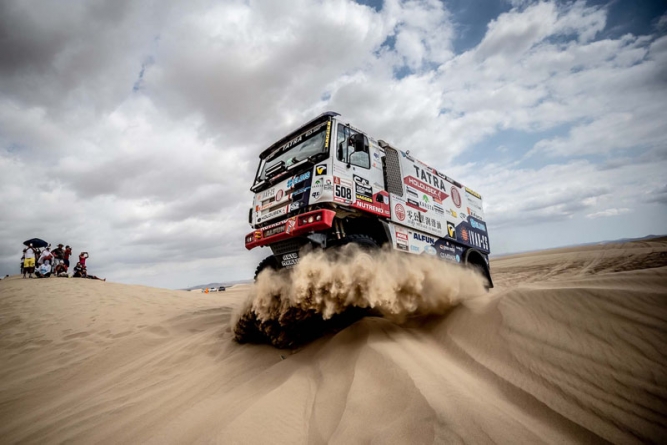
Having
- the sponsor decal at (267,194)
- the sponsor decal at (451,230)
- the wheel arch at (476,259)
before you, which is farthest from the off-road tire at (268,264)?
the wheel arch at (476,259)

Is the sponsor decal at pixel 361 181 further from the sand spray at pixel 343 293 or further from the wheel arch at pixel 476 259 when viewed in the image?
the wheel arch at pixel 476 259

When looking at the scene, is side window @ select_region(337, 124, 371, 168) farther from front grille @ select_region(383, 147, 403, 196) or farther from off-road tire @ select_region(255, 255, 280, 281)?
off-road tire @ select_region(255, 255, 280, 281)

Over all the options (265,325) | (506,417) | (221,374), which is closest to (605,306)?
(506,417)

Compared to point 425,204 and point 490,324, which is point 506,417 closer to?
point 490,324

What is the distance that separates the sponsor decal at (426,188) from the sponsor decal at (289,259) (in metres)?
2.70

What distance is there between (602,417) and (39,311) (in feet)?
33.9

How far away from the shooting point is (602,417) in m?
1.44

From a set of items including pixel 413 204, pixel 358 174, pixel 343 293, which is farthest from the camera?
pixel 413 204

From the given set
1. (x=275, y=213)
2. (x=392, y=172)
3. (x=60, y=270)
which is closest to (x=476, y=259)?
(x=392, y=172)

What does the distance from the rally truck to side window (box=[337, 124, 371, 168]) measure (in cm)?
2

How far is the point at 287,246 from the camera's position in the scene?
14.0ft

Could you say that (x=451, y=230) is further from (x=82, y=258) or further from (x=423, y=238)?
(x=82, y=258)

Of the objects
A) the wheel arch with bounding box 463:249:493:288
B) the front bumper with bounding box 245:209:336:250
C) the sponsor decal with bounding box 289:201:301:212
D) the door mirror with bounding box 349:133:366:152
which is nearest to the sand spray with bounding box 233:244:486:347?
the front bumper with bounding box 245:209:336:250

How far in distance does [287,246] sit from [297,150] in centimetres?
187
